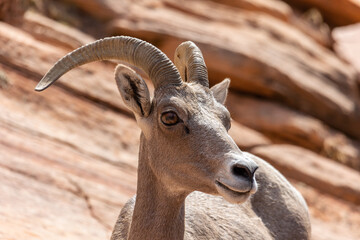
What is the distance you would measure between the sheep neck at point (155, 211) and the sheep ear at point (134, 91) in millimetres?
382

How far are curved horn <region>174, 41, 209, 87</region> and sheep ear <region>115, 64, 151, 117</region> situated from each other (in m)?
0.46

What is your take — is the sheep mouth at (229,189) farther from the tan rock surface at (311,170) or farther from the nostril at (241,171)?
the tan rock surface at (311,170)

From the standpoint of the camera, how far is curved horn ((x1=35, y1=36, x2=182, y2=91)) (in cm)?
452

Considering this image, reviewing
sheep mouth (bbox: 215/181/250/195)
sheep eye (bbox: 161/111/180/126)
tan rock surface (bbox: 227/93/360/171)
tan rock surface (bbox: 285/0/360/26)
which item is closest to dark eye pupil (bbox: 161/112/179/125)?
sheep eye (bbox: 161/111/180/126)

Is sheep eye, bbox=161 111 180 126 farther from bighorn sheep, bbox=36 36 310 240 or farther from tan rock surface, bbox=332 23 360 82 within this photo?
tan rock surface, bbox=332 23 360 82

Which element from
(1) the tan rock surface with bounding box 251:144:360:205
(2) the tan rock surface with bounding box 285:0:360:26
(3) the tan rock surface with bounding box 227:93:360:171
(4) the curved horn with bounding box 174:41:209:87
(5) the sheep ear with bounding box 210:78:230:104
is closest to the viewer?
(4) the curved horn with bounding box 174:41:209:87

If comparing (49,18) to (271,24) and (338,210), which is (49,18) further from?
(338,210)

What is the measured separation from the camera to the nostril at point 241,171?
3.94 m

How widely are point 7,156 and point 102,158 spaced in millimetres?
1861

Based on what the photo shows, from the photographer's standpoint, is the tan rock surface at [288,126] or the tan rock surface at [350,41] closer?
the tan rock surface at [288,126]

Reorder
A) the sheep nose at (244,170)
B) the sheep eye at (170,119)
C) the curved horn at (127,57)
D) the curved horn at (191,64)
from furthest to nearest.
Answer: the curved horn at (191,64) → the curved horn at (127,57) → the sheep eye at (170,119) → the sheep nose at (244,170)

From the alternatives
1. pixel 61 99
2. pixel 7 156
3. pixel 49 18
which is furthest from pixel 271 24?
pixel 7 156

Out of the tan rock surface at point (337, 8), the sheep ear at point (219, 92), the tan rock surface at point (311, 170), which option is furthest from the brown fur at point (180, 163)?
the tan rock surface at point (337, 8)

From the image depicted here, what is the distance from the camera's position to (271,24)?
49.1ft
